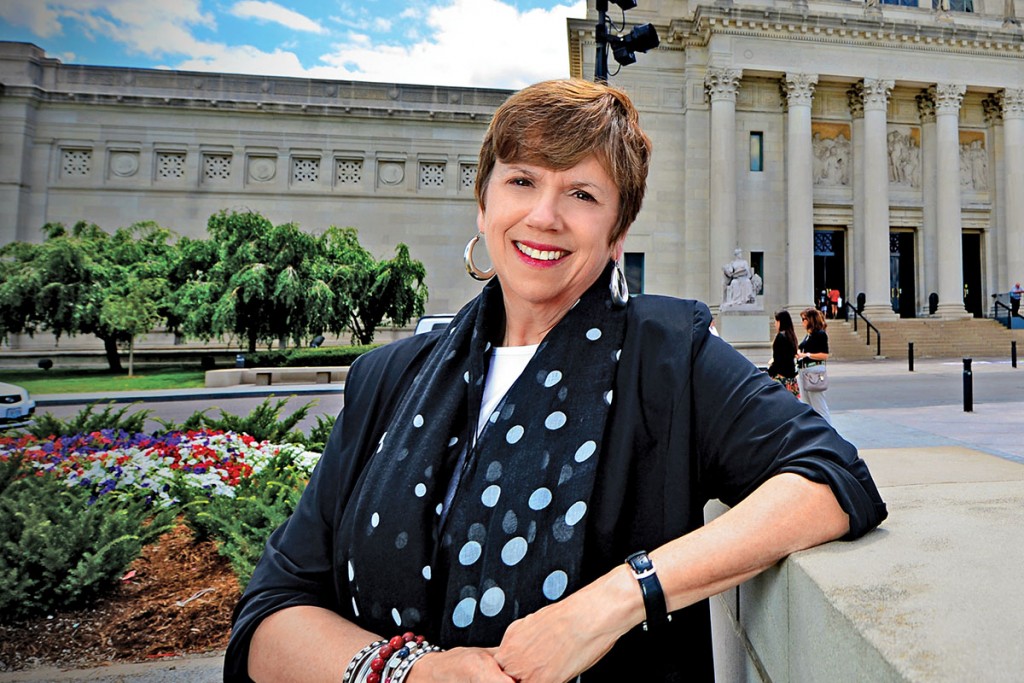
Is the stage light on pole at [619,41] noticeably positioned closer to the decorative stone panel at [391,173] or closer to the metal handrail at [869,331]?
the metal handrail at [869,331]

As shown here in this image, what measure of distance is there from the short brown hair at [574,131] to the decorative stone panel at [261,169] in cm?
3102

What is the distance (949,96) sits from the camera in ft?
91.4

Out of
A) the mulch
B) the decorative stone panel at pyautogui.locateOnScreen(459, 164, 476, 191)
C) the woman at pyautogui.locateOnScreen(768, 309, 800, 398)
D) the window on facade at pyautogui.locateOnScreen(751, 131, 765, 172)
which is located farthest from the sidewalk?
the decorative stone panel at pyautogui.locateOnScreen(459, 164, 476, 191)

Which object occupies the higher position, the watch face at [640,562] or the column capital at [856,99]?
the column capital at [856,99]

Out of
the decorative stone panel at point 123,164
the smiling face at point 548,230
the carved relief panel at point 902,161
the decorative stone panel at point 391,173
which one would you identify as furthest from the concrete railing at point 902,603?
the carved relief panel at point 902,161

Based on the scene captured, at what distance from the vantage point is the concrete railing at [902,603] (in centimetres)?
81

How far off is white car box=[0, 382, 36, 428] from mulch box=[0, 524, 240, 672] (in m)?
3.00

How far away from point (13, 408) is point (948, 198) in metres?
34.5

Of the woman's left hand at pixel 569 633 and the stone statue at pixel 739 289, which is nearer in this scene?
the woman's left hand at pixel 569 633

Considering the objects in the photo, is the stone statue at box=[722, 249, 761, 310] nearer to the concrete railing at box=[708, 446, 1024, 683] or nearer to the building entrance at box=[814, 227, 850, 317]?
the building entrance at box=[814, 227, 850, 317]

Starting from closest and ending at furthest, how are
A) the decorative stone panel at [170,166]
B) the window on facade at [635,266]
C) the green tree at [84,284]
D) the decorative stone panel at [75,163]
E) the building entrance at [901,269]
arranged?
1. the green tree at [84,284]
2. the window on facade at [635,266]
3. the decorative stone panel at [75,163]
4. the decorative stone panel at [170,166]
5. the building entrance at [901,269]

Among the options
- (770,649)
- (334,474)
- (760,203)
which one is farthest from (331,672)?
(760,203)

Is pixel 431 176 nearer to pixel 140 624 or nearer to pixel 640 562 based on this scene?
pixel 140 624

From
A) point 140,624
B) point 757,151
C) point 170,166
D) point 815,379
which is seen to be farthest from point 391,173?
point 140,624
